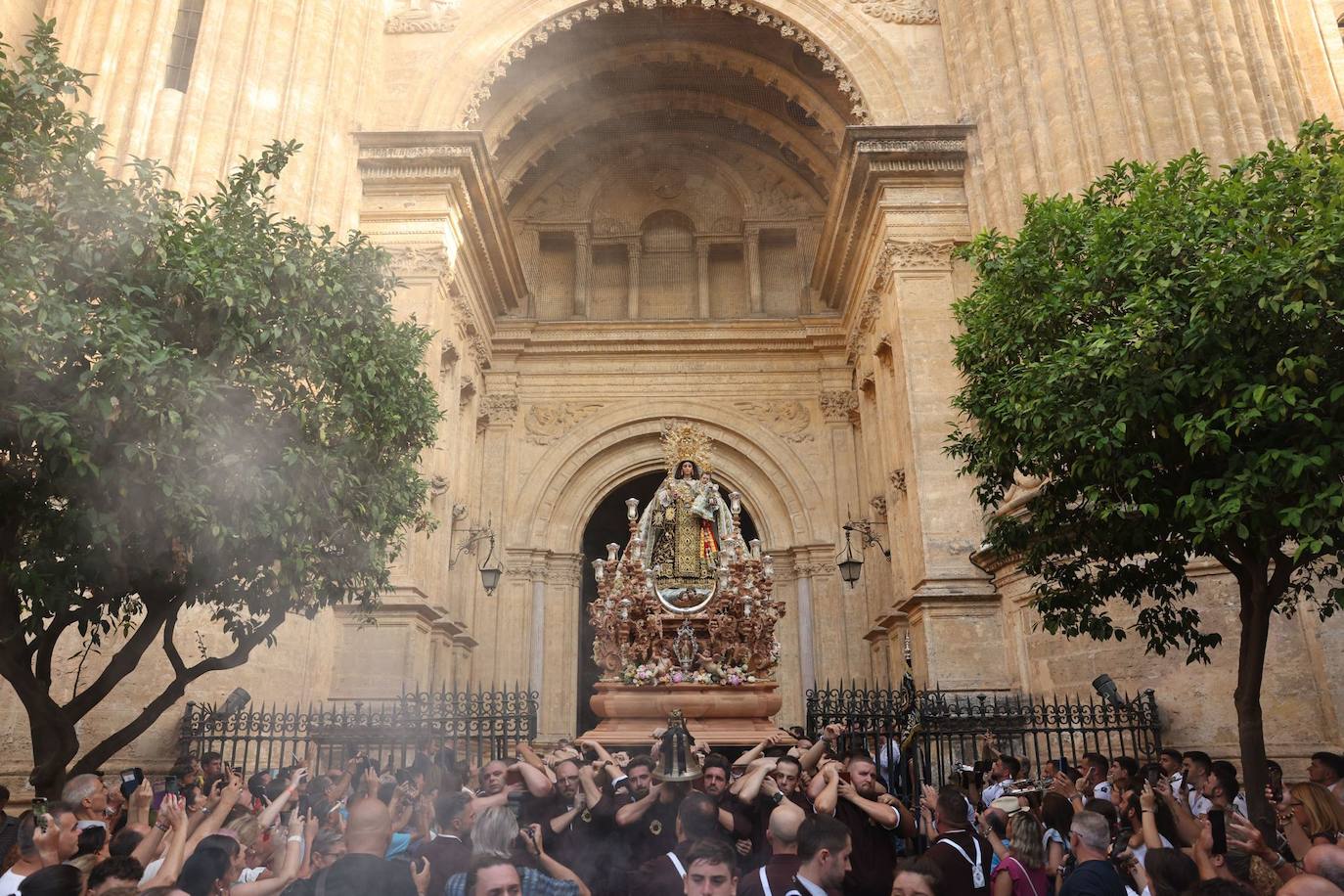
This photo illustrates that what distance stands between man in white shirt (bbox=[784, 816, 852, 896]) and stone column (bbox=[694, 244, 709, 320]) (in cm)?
1907

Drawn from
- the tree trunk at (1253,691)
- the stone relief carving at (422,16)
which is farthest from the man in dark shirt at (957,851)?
the stone relief carving at (422,16)

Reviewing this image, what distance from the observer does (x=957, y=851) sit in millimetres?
4727

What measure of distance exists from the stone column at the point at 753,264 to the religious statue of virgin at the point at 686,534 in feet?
35.9

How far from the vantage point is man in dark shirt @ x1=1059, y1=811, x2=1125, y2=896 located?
169 inches

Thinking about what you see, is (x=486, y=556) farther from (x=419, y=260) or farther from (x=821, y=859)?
(x=821, y=859)

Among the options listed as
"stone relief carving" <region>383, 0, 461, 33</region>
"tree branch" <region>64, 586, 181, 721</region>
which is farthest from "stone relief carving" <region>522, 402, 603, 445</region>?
"tree branch" <region>64, 586, 181, 721</region>

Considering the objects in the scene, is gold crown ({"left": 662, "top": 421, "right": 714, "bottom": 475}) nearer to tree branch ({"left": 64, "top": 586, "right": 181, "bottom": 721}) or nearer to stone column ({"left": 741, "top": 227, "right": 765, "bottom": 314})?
tree branch ({"left": 64, "top": 586, "right": 181, "bottom": 721})

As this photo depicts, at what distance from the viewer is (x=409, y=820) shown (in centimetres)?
669

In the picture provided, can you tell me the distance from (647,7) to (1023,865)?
1871 centimetres

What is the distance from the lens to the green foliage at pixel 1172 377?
685 centimetres

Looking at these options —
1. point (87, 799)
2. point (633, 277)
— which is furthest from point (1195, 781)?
point (633, 277)

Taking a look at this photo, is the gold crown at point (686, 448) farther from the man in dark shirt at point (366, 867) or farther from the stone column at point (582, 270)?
the stone column at point (582, 270)

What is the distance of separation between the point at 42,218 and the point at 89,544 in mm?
2503

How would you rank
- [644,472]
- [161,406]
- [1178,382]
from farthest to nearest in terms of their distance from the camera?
[644,472] → [1178,382] → [161,406]
